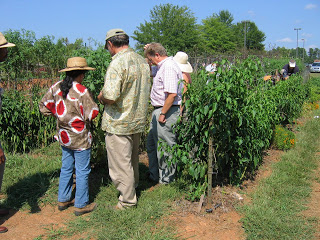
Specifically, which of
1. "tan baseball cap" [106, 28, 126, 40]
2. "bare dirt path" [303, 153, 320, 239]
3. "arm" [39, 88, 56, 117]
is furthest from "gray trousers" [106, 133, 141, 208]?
"bare dirt path" [303, 153, 320, 239]

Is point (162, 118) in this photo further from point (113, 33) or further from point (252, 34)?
point (252, 34)

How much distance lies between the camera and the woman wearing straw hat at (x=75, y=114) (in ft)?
9.70

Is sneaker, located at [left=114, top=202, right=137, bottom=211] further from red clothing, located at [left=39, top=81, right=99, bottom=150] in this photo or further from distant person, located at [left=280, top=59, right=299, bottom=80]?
distant person, located at [left=280, top=59, right=299, bottom=80]

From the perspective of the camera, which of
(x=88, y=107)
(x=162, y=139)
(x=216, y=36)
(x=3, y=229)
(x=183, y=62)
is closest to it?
(x=3, y=229)

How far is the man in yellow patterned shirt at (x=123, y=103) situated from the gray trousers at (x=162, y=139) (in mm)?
521

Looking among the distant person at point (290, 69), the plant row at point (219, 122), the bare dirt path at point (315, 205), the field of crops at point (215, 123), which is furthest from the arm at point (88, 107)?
the distant person at point (290, 69)

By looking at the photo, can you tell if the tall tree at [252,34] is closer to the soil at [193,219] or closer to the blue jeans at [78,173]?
the soil at [193,219]

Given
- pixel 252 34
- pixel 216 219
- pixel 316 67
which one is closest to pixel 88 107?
pixel 216 219

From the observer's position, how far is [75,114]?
2.98 metres

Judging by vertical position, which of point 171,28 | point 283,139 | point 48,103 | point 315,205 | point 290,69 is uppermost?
point 171,28

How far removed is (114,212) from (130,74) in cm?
143

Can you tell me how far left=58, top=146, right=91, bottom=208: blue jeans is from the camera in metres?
3.09

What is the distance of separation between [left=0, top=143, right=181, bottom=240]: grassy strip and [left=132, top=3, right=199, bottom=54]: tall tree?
37508mm

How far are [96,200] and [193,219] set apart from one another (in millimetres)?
1144
